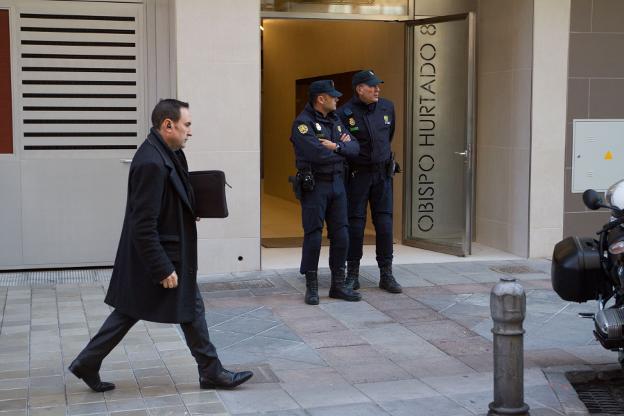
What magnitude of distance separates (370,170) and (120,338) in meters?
3.41

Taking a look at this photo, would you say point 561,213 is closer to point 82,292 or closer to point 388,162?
point 388,162

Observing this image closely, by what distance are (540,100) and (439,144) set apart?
1318 millimetres

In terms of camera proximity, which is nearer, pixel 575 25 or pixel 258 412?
pixel 258 412

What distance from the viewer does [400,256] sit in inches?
407

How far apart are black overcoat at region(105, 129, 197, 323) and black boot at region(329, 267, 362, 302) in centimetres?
280

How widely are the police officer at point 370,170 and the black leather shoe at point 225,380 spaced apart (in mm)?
2835

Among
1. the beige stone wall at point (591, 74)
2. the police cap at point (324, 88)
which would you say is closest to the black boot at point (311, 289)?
the police cap at point (324, 88)

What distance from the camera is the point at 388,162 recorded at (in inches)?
329

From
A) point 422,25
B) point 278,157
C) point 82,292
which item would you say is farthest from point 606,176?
point 278,157

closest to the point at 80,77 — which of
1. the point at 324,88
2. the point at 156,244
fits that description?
the point at 324,88

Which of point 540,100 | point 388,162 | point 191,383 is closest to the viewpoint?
point 191,383

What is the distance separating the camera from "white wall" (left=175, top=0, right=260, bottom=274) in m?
9.02

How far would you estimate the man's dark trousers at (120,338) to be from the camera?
550cm

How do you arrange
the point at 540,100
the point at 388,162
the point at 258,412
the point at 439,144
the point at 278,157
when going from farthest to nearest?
1. the point at 278,157
2. the point at 439,144
3. the point at 540,100
4. the point at 388,162
5. the point at 258,412
